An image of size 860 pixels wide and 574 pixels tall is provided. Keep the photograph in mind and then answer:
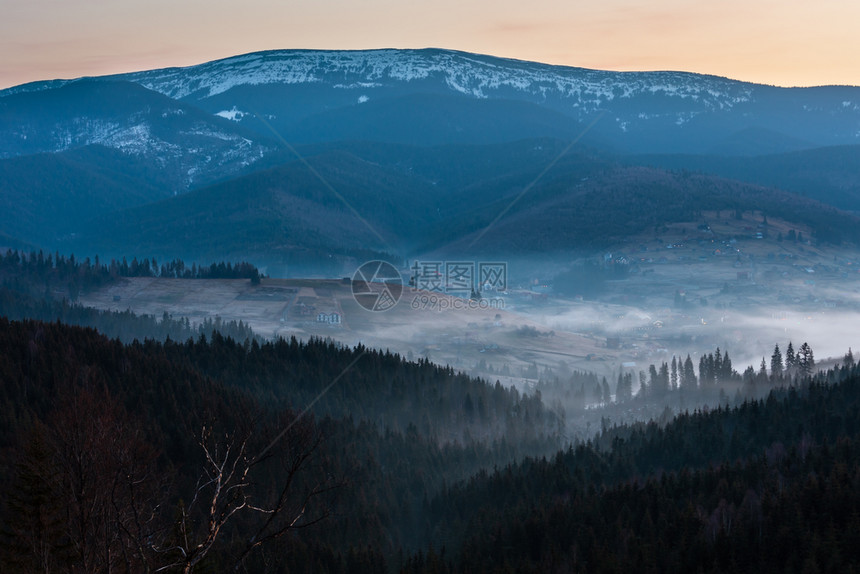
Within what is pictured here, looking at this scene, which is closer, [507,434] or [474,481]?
[474,481]

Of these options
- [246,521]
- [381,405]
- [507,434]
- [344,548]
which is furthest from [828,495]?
[381,405]

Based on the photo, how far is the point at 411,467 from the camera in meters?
136

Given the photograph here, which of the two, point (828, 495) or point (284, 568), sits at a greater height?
point (828, 495)

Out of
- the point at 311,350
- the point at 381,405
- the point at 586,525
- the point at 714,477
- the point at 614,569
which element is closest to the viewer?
the point at 614,569

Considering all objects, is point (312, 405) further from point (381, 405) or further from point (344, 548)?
point (344, 548)

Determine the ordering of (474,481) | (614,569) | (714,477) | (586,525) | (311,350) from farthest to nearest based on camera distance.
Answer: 1. (311,350)
2. (474,481)
3. (714,477)
4. (586,525)
5. (614,569)

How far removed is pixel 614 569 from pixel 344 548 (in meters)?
32.2

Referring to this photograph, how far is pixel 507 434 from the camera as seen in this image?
16412cm

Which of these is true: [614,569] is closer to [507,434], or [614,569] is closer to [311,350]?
[507,434]

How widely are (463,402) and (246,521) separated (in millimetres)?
83741

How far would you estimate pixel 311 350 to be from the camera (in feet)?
620

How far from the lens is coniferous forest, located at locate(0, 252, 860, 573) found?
72.8m

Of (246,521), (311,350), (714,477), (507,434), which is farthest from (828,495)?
(311,350)

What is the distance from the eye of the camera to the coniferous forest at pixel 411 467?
72.8m
